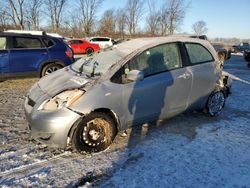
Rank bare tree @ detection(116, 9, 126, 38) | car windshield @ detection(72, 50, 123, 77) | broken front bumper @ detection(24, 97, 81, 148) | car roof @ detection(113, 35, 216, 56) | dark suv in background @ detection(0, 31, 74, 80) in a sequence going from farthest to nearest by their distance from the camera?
bare tree @ detection(116, 9, 126, 38) < dark suv in background @ detection(0, 31, 74, 80) < car roof @ detection(113, 35, 216, 56) < car windshield @ detection(72, 50, 123, 77) < broken front bumper @ detection(24, 97, 81, 148)

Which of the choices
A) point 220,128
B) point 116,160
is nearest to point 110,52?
point 116,160

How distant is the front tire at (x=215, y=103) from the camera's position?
5531 mm

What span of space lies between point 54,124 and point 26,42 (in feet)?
18.4

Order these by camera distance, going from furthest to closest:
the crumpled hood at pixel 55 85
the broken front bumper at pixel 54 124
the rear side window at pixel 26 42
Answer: the rear side window at pixel 26 42, the crumpled hood at pixel 55 85, the broken front bumper at pixel 54 124

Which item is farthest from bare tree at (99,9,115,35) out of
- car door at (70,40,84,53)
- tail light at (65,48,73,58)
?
tail light at (65,48,73,58)

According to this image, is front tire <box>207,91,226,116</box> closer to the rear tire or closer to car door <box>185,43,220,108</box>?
car door <box>185,43,220,108</box>

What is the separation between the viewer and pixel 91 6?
49.2 metres

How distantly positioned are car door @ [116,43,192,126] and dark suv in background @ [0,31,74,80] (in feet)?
16.5

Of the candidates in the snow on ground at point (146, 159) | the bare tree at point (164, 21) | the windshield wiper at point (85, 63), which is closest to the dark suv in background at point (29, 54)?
the snow on ground at point (146, 159)

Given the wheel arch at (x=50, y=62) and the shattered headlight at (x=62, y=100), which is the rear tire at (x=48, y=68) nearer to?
the wheel arch at (x=50, y=62)

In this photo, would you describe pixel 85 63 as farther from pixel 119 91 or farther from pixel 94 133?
pixel 94 133

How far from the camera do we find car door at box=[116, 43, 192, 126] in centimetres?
424

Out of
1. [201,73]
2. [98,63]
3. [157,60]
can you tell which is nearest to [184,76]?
[201,73]

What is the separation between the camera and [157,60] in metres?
4.59
